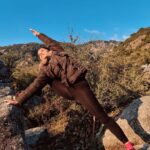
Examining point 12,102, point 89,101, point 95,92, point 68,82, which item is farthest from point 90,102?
point 95,92

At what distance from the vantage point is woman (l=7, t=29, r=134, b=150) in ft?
20.2

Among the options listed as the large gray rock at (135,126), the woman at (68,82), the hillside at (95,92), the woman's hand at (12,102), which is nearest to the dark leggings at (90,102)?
the woman at (68,82)

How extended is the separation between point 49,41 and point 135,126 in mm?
2625

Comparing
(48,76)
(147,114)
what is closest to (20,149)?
(48,76)

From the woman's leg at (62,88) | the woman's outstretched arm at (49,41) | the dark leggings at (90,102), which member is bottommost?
the dark leggings at (90,102)

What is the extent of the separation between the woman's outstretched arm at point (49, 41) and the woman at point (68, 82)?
428 millimetres

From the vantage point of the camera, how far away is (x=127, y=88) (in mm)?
10906

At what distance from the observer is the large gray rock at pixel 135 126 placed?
783 cm

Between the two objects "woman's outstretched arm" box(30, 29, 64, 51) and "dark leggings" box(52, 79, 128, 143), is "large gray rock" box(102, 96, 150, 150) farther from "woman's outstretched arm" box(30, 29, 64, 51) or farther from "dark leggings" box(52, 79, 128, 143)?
"woman's outstretched arm" box(30, 29, 64, 51)

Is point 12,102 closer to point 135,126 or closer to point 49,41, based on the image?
point 49,41

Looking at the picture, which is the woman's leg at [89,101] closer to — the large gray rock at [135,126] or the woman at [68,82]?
the woman at [68,82]

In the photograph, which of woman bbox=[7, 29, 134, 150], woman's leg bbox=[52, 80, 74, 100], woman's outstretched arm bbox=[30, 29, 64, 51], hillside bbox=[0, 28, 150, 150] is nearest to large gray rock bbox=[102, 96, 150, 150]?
hillside bbox=[0, 28, 150, 150]

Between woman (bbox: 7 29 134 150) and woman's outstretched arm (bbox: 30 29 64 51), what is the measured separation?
43 cm

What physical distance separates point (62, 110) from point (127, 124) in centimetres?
319
